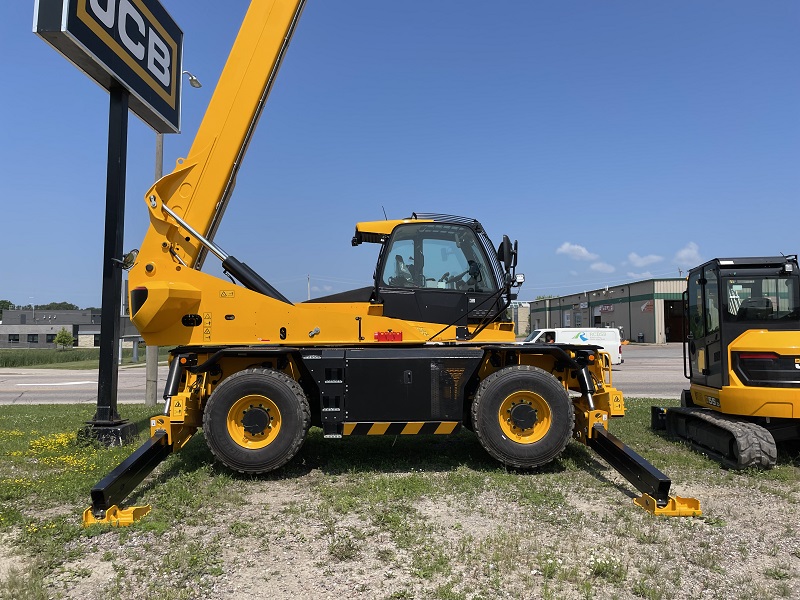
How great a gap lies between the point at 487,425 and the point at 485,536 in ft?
5.57

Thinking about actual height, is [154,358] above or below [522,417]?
above

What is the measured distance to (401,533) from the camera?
14.5 feet

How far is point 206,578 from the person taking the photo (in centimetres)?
372

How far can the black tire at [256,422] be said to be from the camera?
5.94 m

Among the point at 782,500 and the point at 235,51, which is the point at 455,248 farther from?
the point at 782,500

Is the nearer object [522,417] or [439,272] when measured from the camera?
[522,417]

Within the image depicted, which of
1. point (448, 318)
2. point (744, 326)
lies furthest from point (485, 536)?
point (744, 326)

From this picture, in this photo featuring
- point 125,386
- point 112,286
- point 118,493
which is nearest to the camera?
point 118,493

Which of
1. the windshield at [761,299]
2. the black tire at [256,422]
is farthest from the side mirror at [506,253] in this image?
the windshield at [761,299]

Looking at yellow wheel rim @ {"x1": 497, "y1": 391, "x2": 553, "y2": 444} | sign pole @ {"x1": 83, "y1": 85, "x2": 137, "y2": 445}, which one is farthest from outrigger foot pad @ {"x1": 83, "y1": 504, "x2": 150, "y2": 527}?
yellow wheel rim @ {"x1": 497, "y1": 391, "x2": 553, "y2": 444}

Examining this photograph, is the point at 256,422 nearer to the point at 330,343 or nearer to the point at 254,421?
the point at 254,421

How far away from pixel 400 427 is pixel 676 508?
2770mm

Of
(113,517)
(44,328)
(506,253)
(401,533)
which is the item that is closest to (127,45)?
(506,253)

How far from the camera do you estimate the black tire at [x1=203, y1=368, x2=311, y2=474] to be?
5.94m
